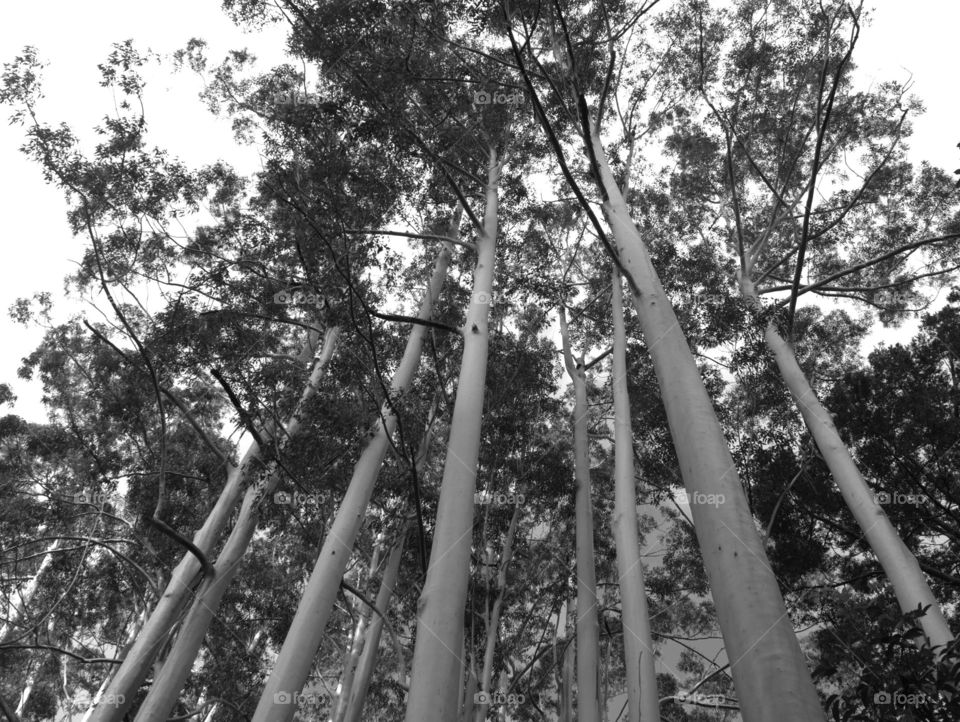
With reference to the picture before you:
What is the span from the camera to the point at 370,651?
8.43 meters

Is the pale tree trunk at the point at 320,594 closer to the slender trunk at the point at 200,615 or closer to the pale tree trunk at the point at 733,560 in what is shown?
the slender trunk at the point at 200,615

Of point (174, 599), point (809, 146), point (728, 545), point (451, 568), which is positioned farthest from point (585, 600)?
point (809, 146)

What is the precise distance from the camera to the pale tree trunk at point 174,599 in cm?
581

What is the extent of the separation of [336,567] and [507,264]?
6500 millimetres

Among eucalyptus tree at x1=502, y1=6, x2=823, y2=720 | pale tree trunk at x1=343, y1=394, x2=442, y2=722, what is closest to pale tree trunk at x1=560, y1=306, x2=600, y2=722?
pale tree trunk at x1=343, y1=394, x2=442, y2=722

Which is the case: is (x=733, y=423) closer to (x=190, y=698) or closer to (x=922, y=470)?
(x=922, y=470)

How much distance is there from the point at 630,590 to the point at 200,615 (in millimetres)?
4609

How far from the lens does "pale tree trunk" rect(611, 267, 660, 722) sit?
530 cm

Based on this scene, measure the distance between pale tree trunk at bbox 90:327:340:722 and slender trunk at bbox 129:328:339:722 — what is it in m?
0.13

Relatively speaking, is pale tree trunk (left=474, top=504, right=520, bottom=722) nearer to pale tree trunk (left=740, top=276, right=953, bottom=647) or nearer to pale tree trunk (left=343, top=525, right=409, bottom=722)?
pale tree trunk (left=343, top=525, right=409, bottom=722)

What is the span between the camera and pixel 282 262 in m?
9.34

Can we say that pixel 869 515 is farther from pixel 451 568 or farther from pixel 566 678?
pixel 566 678

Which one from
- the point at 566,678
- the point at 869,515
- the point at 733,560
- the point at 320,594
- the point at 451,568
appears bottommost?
the point at 733,560

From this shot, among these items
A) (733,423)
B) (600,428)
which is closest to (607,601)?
(600,428)
